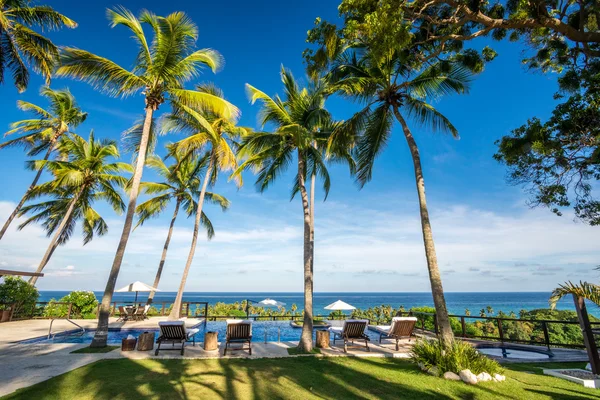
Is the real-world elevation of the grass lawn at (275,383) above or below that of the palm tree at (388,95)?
below

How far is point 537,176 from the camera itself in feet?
25.6

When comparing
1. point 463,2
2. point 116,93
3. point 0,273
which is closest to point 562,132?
point 463,2

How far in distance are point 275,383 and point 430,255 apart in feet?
15.6

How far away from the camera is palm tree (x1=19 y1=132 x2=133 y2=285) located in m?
16.0

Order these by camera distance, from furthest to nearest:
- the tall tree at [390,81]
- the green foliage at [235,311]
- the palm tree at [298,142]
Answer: the green foliage at [235,311]
the palm tree at [298,142]
the tall tree at [390,81]

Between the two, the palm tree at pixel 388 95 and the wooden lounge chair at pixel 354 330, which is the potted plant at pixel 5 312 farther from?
the palm tree at pixel 388 95

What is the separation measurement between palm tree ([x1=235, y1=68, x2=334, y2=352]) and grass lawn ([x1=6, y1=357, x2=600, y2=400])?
2480 millimetres

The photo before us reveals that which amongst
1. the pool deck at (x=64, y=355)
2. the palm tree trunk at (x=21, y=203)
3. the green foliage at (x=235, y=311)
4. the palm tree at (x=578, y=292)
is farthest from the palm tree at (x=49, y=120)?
the palm tree at (x=578, y=292)

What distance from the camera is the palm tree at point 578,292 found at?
5.35 m

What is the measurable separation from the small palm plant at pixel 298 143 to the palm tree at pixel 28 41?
23.6 feet

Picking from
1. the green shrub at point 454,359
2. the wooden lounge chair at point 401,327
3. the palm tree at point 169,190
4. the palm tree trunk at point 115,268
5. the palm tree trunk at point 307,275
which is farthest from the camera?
the palm tree at point 169,190

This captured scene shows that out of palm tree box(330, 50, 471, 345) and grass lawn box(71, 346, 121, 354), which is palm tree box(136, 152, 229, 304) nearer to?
grass lawn box(71, 346, 121, 354)

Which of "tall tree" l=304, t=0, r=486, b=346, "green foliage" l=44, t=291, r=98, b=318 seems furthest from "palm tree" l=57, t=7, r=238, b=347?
"green foliage" l=44, t=291, r=98, b=318

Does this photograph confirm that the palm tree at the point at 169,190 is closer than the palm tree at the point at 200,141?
No
